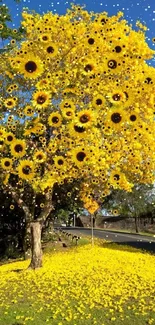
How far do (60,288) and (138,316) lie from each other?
407 cm

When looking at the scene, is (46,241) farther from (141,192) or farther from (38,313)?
(141,192)

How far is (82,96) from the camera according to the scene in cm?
1070

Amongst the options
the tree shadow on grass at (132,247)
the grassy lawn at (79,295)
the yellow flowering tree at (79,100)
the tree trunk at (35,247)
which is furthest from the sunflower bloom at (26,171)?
the tree shadow on grass at (132,247)

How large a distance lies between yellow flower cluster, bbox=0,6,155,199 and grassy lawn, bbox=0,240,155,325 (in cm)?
401

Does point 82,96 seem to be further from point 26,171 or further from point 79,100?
point 26,171

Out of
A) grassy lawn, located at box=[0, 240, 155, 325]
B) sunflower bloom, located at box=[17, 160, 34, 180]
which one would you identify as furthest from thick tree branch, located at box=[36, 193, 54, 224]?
sunflower bloom, located at box=[17, 160, 34, 180]

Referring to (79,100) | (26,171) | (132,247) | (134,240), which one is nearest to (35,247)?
(79,100)

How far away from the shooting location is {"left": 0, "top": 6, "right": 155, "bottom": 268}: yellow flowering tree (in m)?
5.47

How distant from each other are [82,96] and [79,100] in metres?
0.14

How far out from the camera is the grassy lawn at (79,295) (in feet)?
41.6

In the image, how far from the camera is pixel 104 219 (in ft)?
334

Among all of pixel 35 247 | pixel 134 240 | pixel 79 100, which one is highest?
pixel 79 100

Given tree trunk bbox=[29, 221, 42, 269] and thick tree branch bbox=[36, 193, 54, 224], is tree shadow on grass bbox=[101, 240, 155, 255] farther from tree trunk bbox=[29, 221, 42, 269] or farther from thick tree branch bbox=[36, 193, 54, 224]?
tree trunk bbox=[29, 221, 42, 269]

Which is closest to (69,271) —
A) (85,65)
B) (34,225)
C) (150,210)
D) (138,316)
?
(34,225)
